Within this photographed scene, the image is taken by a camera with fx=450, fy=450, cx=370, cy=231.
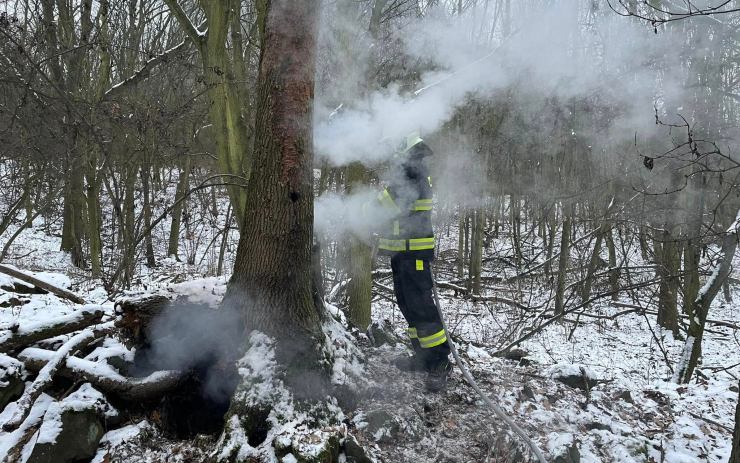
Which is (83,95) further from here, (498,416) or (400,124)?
(498,416)

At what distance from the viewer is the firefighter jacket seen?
4.04m

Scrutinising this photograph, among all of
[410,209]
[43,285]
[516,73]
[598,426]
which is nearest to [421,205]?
[410,209]

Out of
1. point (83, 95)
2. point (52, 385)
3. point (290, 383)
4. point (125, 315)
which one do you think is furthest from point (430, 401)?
point (83, 95)

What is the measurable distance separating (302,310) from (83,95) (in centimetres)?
989

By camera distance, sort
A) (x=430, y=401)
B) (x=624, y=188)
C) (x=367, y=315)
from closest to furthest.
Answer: (x=430, y=401) → (x=367, y=315) → (x=624, y=188)

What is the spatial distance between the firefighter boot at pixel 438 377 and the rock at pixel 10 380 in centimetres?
300

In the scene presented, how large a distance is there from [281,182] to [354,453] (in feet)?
6.04

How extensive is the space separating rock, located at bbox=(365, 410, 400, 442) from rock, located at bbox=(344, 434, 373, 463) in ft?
1.17

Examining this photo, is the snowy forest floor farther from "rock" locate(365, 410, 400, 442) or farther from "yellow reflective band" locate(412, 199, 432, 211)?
"yellow reflective band" locate(412, 199, 432, 211)

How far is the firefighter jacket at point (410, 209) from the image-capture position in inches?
159

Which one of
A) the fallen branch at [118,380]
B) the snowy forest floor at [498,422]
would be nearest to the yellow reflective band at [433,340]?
the snowy forest floor at [498,422]

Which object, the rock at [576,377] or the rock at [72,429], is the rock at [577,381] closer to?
the rock at [576,377]

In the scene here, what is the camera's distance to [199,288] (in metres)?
3.71

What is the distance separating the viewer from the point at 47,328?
3.45m
